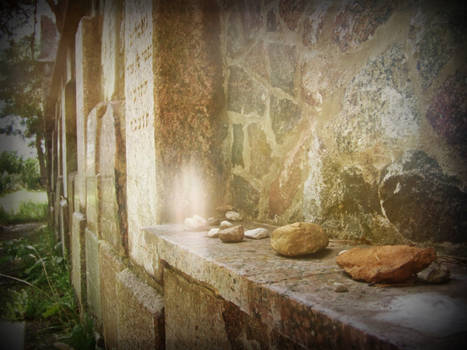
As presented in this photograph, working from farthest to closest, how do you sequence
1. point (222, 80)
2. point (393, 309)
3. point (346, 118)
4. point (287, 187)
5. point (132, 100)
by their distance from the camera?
point (132, 100)
point (222, 80)
point (287, 187)
point (346, 118)
point (393, 309)

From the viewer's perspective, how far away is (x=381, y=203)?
97 centimetres

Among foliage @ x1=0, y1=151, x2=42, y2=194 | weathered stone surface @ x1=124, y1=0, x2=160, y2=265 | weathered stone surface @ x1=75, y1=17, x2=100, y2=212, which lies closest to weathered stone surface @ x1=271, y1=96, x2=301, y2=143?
weathered stone surface @ x1=124, y1=0, x2=160, y2=265

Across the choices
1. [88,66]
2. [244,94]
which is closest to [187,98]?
[244,94]

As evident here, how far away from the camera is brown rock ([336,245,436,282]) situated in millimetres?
665

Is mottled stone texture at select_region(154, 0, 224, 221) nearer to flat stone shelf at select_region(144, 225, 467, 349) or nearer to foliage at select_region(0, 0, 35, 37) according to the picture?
flat stone shelf at select_region(144, 225, 467, 349)

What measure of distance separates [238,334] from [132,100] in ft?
4.80

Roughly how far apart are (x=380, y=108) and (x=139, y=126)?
50.0 inches

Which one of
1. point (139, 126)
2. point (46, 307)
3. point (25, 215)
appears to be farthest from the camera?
point (25, 215)

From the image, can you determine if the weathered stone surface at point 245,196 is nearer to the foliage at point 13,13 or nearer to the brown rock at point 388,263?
the brown rock at point 388,263

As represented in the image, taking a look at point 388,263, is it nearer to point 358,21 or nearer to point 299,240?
point 299,240

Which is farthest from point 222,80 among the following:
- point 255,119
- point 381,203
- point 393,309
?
point 393,309

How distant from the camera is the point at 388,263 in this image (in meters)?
0.69

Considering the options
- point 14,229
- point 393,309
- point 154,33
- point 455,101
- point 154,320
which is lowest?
point 14,229

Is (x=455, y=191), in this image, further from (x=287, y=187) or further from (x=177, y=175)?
(x=177, y=175)
